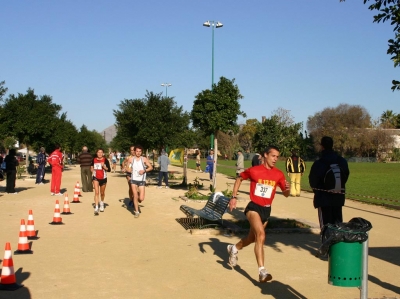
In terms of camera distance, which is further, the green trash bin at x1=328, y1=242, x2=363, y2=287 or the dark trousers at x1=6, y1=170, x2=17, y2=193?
the dark trousers at x1=6, y1=170, x2=17, y2=193

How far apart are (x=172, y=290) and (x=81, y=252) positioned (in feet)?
9.70

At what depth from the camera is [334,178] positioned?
8336mm

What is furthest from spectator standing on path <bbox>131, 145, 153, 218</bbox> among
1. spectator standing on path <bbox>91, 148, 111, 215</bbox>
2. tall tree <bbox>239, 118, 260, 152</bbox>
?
tall tree <bbox>239, 118, 260, 152</bbox>

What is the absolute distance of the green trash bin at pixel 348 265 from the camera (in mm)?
4922

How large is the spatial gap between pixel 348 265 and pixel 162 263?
3951 millimetres

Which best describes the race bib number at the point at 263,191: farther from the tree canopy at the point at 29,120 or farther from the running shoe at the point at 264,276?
the tree canopy at the point at 29,120

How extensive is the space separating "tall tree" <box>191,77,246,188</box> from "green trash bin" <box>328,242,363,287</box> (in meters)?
14.1

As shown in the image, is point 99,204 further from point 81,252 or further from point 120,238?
point 81,252

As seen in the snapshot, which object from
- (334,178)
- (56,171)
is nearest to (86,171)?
(56,171)

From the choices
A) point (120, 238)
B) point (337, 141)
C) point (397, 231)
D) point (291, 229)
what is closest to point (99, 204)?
point (120, 238)

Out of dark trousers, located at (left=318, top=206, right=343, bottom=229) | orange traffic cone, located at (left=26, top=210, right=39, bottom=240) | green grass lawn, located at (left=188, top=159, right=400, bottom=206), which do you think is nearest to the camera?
dark trousers, located at (left=318, top=206, right=343, bottom=229)

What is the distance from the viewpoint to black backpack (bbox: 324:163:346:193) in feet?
27.3

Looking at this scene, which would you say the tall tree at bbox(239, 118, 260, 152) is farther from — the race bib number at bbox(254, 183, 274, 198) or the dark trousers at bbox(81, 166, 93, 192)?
the race bib number at bbox(254, 183, 274, 198)

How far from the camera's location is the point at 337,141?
4131 inches
